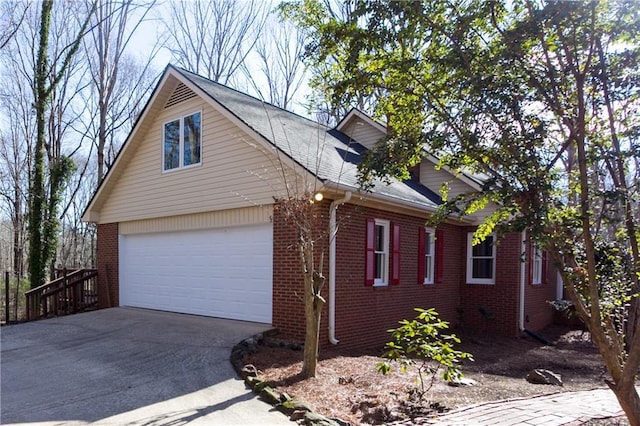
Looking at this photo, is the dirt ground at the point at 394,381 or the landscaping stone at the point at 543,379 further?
the landscaping stone at the point at 543,379

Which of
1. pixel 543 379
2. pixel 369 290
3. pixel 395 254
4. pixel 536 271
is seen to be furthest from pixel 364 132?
pixel 543 379

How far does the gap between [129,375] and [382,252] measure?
5.54m

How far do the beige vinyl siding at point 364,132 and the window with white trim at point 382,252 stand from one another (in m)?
4.78

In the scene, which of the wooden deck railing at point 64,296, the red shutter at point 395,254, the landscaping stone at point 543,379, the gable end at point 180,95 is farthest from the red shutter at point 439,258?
the wooden deck railing at point 64,296

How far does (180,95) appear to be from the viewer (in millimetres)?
11359

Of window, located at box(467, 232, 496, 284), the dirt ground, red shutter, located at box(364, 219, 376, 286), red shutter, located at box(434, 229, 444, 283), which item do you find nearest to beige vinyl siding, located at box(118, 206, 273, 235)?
red shutter, located at box(364, 219, 376, 286)

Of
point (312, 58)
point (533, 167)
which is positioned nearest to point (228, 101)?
point (312, 58)

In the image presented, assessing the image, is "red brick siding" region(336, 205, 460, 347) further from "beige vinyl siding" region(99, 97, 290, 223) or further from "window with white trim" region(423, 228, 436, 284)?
"beige vinyl siding" region(99, 97, 290, 223)

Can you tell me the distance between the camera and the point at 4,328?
10922 mm

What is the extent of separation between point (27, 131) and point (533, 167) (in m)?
Result: 25.9

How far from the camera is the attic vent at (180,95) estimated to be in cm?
1111

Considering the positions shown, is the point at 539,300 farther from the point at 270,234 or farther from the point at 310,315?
the point at 310,315

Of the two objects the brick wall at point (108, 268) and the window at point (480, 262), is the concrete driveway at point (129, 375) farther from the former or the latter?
the window at point (480, 262)

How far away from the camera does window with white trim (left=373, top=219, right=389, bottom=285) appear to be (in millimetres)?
10055
